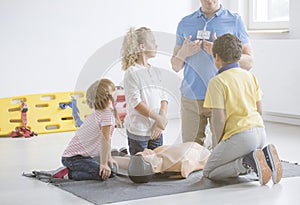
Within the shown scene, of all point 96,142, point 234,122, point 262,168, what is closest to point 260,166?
point 262,168

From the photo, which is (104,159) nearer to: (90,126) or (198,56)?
(90,126)

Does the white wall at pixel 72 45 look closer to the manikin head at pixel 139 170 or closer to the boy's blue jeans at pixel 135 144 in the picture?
the boy's blue jeans at pixel 135 144

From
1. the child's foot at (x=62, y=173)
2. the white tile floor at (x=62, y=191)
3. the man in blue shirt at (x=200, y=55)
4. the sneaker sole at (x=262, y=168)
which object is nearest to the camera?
the white tile floor at (x=62, y=191)

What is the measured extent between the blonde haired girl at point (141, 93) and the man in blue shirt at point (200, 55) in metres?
0.18

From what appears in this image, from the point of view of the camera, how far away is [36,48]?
5.23 meters

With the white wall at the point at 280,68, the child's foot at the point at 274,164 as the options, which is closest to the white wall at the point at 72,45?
the white wall at the point at 280,68

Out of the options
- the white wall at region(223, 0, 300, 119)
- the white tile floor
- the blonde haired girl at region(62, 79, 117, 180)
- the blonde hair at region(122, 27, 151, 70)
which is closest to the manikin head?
the blonde haired girl at region(62, 79, 117, 180)

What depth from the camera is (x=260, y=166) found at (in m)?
3.23

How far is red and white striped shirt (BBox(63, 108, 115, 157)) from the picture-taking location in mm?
3381

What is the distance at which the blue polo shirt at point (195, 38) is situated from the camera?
3639 millimetres

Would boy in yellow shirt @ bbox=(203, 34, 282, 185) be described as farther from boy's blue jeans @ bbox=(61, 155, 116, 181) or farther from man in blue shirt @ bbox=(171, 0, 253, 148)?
boy's blue jeans @ bbox=(61, 155, 116, 181)

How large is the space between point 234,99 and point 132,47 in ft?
1.90

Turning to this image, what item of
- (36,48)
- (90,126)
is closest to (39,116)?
(36,48)

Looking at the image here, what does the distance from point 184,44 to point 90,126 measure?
670 mm
